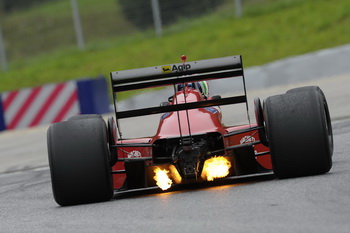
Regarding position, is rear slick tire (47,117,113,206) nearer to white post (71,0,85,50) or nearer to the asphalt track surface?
the asphalt track surface

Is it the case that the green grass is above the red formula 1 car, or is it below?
above

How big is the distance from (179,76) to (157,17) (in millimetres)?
20112

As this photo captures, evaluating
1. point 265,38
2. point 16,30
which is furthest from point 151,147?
point 16,30

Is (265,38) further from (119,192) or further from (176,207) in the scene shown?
(176,207)

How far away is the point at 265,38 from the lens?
27547mm

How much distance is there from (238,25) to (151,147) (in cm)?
2038

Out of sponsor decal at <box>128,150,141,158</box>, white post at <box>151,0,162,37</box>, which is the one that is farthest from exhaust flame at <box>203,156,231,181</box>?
white post at <box>151,0,162,37</box>

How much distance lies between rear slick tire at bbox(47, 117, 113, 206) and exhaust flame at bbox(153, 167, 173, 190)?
51 centimetres

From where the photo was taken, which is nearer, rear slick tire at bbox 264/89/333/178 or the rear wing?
rear slick tire at bbox 264/89/333/178

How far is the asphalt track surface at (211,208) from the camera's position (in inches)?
A: 263

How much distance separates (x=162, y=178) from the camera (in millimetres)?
9258

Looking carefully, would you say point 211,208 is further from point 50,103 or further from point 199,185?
point 50,103

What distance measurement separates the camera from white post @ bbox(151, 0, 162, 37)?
29.0 m

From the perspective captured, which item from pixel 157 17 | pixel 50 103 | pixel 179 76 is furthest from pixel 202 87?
pixel 157 17
